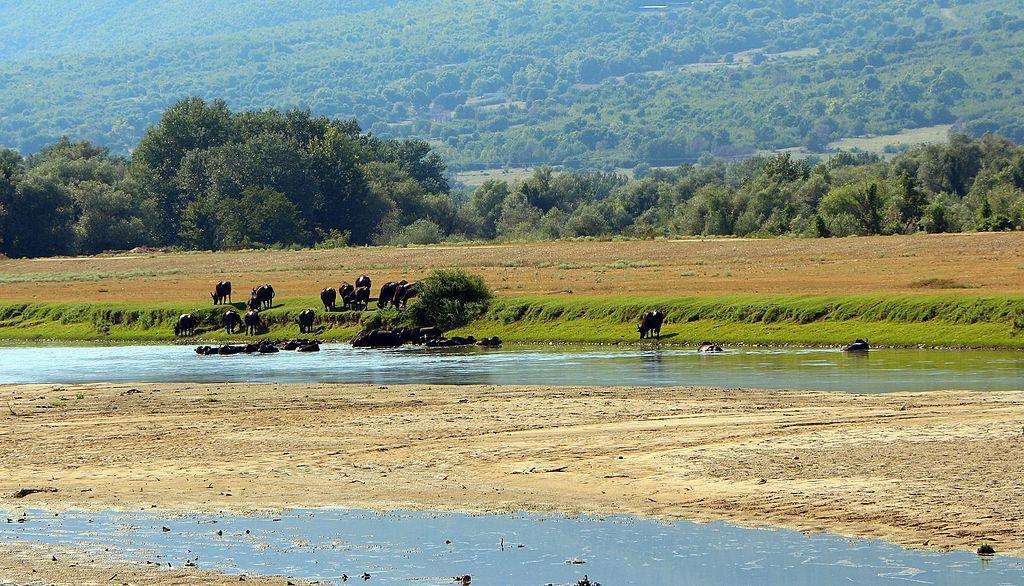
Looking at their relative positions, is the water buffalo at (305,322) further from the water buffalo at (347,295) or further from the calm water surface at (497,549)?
the calm water surface at (497,549)

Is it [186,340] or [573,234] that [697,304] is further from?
[573,234]

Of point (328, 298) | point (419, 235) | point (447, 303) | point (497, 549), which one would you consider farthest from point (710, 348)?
point (419, 235)

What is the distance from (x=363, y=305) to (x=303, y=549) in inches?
1672

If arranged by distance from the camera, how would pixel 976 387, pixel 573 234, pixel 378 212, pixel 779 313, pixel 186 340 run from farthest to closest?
pixel 378 212 → pixel 573 234 → pixel 186 340 → pixel 779 313 → pixel 976 387

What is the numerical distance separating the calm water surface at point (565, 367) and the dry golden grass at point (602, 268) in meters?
9.19

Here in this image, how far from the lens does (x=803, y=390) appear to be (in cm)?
3117

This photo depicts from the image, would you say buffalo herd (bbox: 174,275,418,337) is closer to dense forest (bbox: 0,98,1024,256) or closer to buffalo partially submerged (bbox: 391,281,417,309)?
buffalo partially submerged (bbox: 391,281,417,309)

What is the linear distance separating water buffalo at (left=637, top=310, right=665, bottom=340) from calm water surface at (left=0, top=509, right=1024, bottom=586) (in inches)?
1172

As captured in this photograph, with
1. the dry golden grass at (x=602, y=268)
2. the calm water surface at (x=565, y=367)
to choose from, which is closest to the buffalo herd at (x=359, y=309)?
the calm water surface at (x=565, y=367)

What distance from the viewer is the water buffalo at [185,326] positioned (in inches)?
2362

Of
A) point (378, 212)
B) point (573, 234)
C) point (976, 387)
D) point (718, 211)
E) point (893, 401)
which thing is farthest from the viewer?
point (378, 212)

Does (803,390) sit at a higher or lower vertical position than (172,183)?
lower

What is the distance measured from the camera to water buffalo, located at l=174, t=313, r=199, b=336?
197ft

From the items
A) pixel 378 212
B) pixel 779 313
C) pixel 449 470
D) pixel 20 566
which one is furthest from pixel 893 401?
pixel 378 212
